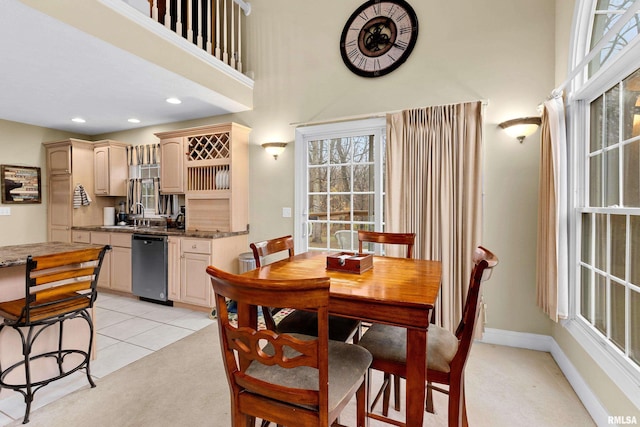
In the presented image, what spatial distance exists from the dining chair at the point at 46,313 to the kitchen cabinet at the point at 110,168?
307cm

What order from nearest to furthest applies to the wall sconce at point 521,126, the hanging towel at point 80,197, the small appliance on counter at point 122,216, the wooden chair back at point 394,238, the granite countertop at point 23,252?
1. the granite countertop at point 23,252
2. the wooden chair back at point 394,238
3. the wall sconce at point 521,126
4. the hanging towel at point 80,197
5. the small appliance on counter at point 122,216

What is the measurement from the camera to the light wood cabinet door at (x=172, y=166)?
4.16m

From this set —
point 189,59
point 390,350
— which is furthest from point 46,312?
point 189,59

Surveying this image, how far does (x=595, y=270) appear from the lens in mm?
2033

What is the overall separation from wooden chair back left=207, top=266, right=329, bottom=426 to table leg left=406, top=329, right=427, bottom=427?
38 centimetres

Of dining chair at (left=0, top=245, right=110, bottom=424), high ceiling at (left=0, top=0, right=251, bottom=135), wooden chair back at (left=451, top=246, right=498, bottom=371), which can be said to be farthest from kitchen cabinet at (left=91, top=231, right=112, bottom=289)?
wooden chair back at (left=451, top=246, right=498, bottom=371)

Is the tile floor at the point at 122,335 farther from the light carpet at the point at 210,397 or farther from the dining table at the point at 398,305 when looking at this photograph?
the dining table at the point at 398,305

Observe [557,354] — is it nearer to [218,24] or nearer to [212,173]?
[212,173]

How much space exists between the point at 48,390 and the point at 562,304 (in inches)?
145

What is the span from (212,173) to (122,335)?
6.86 feet

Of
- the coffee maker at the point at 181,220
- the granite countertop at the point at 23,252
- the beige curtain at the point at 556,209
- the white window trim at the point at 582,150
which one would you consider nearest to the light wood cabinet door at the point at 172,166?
the coffee maker at the point at 181,220

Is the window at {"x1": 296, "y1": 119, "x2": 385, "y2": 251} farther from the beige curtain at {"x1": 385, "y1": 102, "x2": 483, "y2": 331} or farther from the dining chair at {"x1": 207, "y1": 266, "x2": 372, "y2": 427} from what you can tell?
the dining chair at {"x1": 207, "y1": 266, "x2": 372, "y2": 427}

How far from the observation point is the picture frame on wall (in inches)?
177

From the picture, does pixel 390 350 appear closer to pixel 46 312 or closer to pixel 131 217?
pixel 46 312
